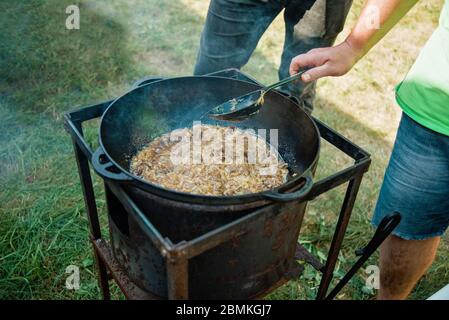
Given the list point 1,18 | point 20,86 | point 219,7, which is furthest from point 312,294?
point 1,18

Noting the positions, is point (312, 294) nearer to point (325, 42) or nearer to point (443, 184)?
point (443, 184)

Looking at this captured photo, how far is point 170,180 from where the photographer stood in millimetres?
1866

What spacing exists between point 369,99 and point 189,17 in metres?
3.00

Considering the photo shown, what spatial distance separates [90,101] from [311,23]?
2.49 meters

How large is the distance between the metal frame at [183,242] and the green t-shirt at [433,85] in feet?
1.43

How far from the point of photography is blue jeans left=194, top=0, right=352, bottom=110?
9.45ft

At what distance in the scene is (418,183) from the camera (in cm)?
204

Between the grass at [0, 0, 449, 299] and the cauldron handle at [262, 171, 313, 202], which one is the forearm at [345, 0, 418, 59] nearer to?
the cauldron handle at [262, 171, 313, 202]

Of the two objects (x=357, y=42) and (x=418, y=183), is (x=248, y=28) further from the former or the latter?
(x=418, y=183)

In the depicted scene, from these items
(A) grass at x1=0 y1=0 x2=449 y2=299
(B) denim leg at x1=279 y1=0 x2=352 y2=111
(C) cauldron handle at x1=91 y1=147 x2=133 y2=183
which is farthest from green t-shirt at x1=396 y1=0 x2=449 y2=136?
(A) grass at x1=0 y1=0 x2=449 y2=299

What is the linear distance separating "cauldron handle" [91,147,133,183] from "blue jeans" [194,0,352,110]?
1762 mm

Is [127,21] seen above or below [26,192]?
above

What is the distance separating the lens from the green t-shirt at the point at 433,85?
1.86 metres

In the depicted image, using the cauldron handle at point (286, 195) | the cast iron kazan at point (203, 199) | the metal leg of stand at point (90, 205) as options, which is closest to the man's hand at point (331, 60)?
the cast iron kazan at point (203, 199)
